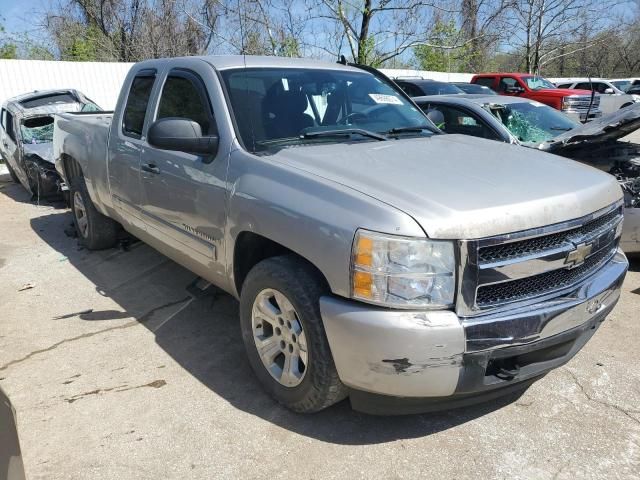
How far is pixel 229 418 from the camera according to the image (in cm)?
304

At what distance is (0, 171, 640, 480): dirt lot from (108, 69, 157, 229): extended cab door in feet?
2.88

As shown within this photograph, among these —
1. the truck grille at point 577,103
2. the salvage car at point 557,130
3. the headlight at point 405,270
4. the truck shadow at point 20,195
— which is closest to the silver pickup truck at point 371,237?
the headlight at point 405,270

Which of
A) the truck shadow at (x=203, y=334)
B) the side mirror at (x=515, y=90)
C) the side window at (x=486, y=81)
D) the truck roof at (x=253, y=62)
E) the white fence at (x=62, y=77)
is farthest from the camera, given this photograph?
the side window at (x=486, y=81)

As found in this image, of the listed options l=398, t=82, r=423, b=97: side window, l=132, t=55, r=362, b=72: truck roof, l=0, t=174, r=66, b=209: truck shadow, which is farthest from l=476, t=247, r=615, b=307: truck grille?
l=398, t=82, r=423, b=97: side window

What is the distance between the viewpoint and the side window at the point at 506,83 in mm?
17844

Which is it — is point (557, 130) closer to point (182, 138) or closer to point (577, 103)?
point (182, 138)

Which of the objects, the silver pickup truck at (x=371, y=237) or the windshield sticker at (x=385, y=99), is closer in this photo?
the silver pickup truck at (x=371, y=237)

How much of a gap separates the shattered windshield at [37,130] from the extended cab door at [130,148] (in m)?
5.30

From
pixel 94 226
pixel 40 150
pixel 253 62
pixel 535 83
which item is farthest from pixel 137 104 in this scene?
pixel 535 83

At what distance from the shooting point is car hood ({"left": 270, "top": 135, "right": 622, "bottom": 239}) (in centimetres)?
239

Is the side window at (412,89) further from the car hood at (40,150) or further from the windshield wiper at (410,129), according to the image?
the windshield wiper at (410,129)

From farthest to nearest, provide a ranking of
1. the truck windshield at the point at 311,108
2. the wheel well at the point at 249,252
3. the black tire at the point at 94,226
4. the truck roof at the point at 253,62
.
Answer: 1. the black tire at the point at 94,226
2. the truck roof at the point at 253,62
3. the truck windshield at the point at 311,108
4. the wheel well at the point at 249,252

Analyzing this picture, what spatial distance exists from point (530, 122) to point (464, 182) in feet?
15.1

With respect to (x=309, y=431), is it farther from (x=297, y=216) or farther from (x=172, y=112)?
(x=172, y=112)
